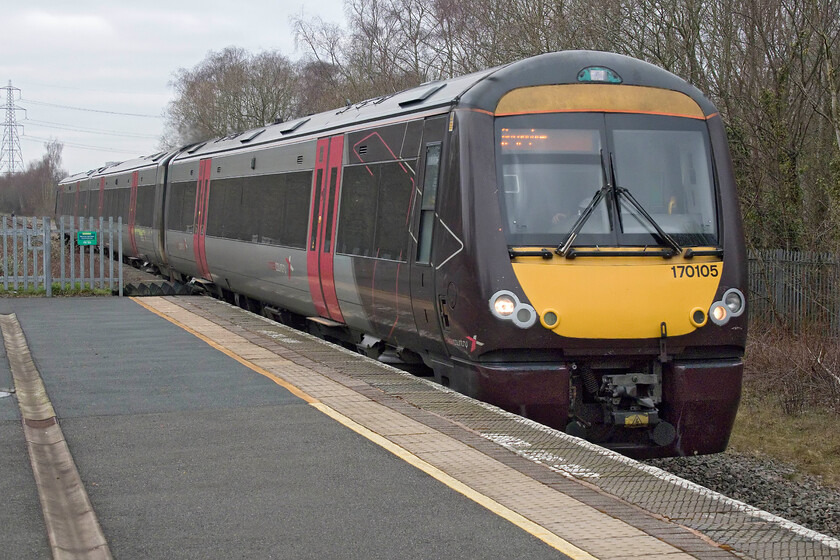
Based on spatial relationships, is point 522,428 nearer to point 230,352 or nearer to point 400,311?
point 400,311

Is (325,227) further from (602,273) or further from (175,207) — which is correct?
(175,207)

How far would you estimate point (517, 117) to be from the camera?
8.42 metres

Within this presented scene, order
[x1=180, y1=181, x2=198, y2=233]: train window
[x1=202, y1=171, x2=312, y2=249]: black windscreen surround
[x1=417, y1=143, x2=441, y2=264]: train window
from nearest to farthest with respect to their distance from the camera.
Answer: [x1=417, y1=143, x2=441, y2=264]: train window
[x1=202, y1=171, x2=312, y2=249]: black windscreen surround
[x1=180, y1=181, x2=198, y2=233]: train window

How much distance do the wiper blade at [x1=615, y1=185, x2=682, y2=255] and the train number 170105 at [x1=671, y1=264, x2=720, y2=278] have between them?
0.41ft

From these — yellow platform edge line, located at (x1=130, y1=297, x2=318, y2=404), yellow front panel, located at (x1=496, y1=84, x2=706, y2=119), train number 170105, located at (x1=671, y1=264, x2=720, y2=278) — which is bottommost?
yellow platform edge line, located at (x1=130, y1=297, x2=318, y2=404)

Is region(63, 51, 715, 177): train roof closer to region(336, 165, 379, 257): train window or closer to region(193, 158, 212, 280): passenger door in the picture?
region(336, 165, 379, 257): train window

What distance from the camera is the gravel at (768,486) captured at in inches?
311

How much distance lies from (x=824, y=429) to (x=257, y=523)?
8.73 metres

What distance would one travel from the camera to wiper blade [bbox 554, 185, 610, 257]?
7986 millimetres

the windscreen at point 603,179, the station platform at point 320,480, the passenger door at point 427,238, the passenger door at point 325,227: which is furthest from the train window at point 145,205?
the windscreen at point 603,179

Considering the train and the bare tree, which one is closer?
the train

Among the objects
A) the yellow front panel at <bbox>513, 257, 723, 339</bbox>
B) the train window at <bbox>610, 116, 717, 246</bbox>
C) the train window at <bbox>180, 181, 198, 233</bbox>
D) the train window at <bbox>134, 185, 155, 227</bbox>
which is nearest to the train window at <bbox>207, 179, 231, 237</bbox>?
the train window at <bbox>180, 181, 198, 233</bbox>

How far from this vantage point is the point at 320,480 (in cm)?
593

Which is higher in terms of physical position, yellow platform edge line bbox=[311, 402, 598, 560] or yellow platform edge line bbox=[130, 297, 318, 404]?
yellow platform edge line bbox=[311, 402, 598, 560]
